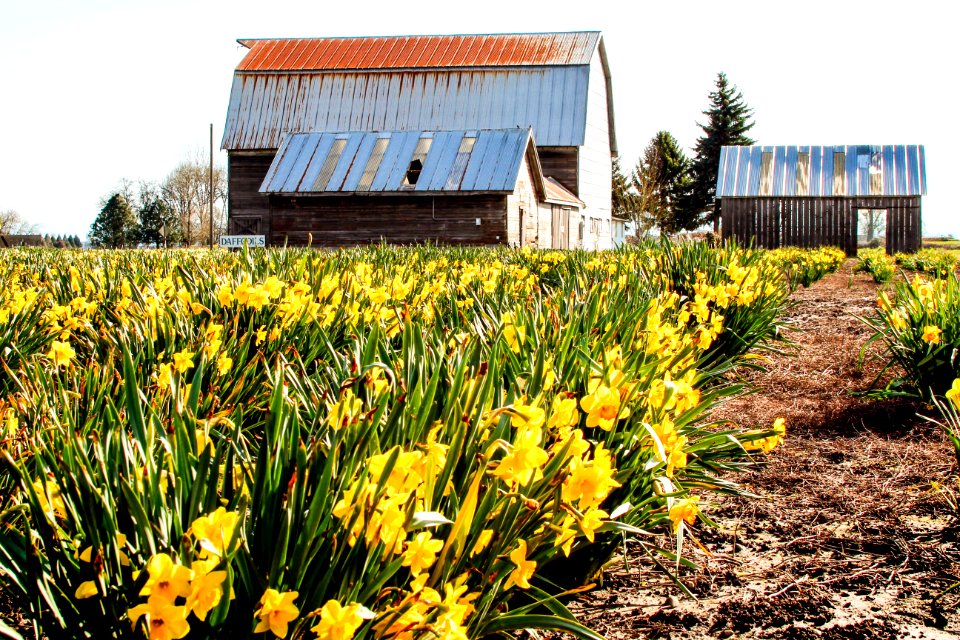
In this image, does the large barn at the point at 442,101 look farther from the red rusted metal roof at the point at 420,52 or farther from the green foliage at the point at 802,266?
the green foliage at the point at 802,266

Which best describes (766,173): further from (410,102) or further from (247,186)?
(247,186)

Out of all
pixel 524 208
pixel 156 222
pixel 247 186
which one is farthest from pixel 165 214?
pixel 524 208

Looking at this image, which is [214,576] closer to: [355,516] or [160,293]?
[355,516]

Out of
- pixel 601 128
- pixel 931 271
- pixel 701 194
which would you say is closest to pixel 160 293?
pixel 931 271

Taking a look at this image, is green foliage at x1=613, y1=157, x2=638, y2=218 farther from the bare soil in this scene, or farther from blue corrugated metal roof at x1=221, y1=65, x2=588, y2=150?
the bare soil

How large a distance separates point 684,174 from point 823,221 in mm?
24588

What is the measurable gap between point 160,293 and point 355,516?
11.3 ft

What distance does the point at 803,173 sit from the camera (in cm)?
3512

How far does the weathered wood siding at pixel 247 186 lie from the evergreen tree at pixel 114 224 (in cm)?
2392

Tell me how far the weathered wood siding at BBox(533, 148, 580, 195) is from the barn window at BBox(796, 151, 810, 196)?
867 centimetres

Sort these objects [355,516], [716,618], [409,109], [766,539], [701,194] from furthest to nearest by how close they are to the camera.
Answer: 1. [701,194]
2. [409,109]
3. [766,539]
4. [716,618]
5. [355,516]

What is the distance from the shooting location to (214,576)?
52.6 inches

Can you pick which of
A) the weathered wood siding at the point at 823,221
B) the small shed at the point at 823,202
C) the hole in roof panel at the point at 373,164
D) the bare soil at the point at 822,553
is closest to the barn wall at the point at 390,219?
the hole in roof panel at the point at 373,164

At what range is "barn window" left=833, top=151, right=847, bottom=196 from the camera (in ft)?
112
